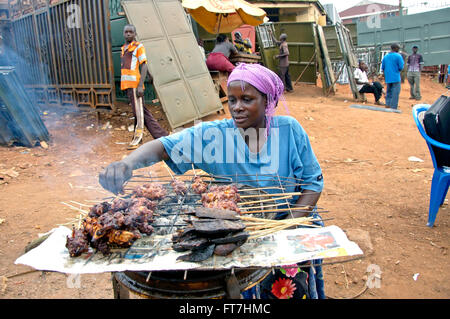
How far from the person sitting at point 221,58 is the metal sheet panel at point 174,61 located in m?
0.58

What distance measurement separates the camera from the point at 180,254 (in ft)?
4.80

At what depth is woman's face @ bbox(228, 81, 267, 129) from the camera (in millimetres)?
2330

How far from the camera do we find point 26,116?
7395 millimetres

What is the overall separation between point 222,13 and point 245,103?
26.9 feet

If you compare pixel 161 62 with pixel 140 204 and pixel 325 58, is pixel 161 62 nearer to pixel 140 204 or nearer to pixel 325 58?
pixel 140 204

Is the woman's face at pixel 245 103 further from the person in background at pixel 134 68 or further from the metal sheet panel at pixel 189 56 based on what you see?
the metal sheet panel at pixel 189 56

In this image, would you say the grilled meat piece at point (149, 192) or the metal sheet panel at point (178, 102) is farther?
the metal sheet panel at point (178, 102)

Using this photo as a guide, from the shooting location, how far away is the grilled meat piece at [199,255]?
1407 mm

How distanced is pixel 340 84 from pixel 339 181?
12.5 metres

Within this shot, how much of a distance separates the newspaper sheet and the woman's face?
1.00m

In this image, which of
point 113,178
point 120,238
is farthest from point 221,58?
point 120,238

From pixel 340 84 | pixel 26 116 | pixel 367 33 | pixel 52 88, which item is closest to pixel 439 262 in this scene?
pixel 26 116

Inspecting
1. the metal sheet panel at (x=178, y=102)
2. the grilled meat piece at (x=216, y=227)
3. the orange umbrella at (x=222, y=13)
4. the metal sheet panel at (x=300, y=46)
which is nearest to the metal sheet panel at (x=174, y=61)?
the metal sheet panel at (x=178, y=102)

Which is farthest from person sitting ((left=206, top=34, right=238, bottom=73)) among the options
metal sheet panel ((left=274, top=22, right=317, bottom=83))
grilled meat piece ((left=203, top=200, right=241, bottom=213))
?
grilled meat piece ((left=203, top=200, right=241, bottom=213))
